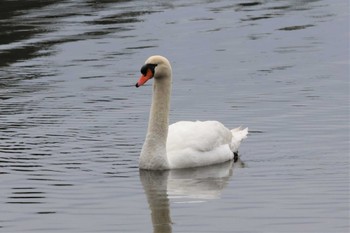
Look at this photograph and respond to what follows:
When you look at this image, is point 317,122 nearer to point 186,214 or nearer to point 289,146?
point 289,146

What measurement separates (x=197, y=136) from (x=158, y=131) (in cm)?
49

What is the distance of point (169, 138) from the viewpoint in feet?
52.6

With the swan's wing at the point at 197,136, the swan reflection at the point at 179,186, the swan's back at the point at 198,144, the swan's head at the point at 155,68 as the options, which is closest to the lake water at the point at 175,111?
the swan reflection at the point at 179,186

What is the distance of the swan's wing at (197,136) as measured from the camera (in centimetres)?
1594

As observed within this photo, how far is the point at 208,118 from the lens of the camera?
18.8 metres

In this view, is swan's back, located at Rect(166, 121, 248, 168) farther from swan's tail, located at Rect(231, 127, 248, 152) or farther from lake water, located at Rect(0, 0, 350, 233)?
lake water, located at Rect(0, 0, 350, 233)

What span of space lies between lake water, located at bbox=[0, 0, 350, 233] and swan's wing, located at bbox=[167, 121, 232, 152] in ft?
0.98

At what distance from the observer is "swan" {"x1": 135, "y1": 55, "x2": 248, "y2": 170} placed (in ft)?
51.5

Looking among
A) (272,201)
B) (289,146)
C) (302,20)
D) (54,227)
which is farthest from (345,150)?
(302,20)

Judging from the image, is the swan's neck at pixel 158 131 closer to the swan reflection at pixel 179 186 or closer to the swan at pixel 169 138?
the swan at pixel 169 138

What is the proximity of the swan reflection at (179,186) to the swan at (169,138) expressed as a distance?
99mm

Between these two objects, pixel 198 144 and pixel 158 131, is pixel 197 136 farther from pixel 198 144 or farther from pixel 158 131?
pixel 158 131

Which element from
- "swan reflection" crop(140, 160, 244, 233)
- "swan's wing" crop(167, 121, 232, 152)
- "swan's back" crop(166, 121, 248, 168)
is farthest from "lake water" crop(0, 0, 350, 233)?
"swan's wing" crop(167, 121, 232, 152)

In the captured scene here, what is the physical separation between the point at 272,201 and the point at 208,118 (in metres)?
5.38
